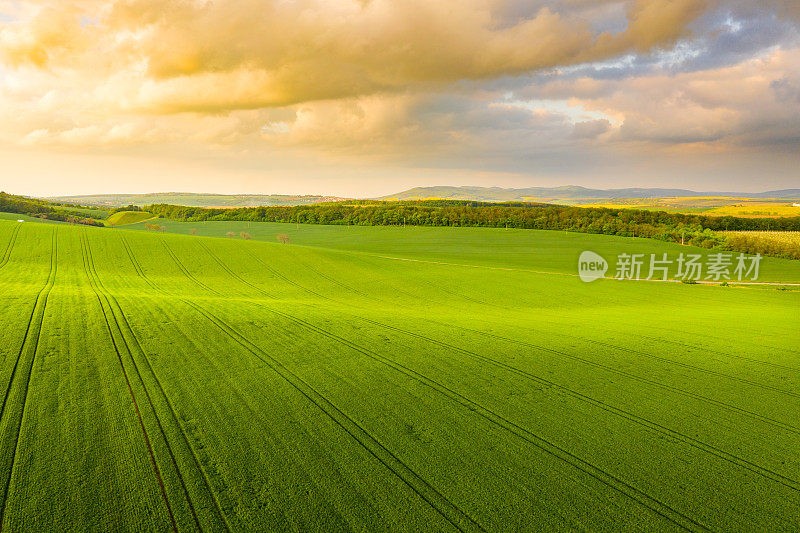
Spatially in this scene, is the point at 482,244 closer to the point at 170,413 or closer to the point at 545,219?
the point at 545,219

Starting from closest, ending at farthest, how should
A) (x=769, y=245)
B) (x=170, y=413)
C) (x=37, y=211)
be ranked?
(x=170, y=413) < (x=769, y=245) < (x=37, y=211)

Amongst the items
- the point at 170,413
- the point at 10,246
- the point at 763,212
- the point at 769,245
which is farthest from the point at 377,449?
the point at 763,212

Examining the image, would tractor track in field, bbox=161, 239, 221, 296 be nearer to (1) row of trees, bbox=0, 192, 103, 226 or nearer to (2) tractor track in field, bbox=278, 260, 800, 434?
(2) tractor track in field, bbox=278, 260, 800, 434

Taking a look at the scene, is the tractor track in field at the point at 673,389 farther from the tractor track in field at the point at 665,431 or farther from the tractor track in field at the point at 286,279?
the tractor track in field at the point at 286,279

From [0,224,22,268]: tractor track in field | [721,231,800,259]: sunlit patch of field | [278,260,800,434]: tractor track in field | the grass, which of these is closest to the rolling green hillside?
[721,231,800,259]: sunlit patch of field

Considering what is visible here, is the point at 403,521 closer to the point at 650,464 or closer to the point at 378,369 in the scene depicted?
the point at 650,464
